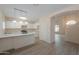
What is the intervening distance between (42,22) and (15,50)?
2.55 ft

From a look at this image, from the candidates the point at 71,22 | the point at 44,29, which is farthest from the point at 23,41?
the point at 71,22

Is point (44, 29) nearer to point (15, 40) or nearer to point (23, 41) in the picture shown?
point (23, 41)

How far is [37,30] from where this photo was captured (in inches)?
74.9

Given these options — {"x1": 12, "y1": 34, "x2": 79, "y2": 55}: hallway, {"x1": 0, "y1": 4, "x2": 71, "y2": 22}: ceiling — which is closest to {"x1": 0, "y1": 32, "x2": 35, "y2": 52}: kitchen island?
{"x1": 12, "y1": 34, "x2": 79, "y2": 55}: hallway

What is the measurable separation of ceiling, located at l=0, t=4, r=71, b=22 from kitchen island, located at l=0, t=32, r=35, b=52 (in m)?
0.39

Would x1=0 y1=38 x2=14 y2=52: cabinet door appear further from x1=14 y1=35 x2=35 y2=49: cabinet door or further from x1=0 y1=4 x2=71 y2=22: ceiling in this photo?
x1=0 y1=4 x2=71 y2=22: ceiling

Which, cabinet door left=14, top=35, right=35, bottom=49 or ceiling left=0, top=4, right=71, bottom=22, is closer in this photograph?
ceiling left=0, top=4, right=71, bottom=22

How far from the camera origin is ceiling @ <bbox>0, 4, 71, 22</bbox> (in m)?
1.77

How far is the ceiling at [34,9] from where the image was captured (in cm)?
177

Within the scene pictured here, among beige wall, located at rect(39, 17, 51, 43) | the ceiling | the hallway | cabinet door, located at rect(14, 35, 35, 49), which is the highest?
the ceiling

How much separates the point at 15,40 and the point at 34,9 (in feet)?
2.42

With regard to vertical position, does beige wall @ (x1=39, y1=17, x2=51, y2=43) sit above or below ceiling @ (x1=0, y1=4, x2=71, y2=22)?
below
